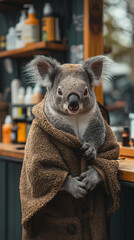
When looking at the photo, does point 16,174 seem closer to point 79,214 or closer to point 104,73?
point 79,214

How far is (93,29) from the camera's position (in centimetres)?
212

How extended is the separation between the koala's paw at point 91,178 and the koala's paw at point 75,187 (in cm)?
2

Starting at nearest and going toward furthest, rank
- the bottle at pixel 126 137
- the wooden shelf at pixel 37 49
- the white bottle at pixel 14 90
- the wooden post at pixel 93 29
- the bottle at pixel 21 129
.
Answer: the bottle at pixel 126 137 → the wooden post at pixel 93 29 → the wooden shelf at pixel 37 49 → the bottle at pixel 21 129 → the white bottle at pixel 14 90

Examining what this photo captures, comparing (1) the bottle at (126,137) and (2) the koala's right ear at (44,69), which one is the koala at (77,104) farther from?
(1) the bottle at (126,137)

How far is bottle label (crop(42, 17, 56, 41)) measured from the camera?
2320mm

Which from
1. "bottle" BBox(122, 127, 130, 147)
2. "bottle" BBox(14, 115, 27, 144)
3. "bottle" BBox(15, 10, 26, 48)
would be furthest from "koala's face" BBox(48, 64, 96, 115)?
"bottle" BBox(15, 10, 26, 48)

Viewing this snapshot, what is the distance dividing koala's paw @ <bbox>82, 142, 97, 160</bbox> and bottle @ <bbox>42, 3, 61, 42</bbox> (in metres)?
1.25

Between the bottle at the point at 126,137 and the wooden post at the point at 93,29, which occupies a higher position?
the wooden post at the point at 93,29

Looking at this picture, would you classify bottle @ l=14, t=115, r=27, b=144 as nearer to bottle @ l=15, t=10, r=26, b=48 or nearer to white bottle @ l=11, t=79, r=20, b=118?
white bottle @ l=11, t=79, r=20, b=118

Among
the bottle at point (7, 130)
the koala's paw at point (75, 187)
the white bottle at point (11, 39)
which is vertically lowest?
the koala's paw at point (75, 187)

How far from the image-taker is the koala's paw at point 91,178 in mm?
1233

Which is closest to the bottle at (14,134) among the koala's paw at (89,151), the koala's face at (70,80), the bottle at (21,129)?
the bottle at (21,129)

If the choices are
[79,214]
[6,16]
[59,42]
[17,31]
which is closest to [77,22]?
[59,42]

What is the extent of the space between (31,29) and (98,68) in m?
1.21
